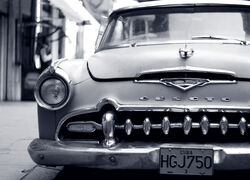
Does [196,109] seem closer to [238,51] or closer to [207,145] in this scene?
[207,145]

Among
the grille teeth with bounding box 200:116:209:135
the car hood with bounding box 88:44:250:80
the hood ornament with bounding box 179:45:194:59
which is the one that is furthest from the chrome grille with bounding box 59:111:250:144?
the hood ornament with bounding box 179:45:194:59

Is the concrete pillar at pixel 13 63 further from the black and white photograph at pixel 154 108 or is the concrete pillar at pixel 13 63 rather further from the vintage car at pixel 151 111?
the vintage car at pixel 151 111

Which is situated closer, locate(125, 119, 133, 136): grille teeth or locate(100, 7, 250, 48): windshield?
locate(125, 119, 133, 136): grille teeth

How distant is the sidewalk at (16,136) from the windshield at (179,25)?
1.46m

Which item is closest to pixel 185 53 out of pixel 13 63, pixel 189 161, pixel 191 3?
pixel 189 161

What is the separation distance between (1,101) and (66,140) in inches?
384

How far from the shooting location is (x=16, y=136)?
724 cm

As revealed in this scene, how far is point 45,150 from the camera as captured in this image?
380 centimetres

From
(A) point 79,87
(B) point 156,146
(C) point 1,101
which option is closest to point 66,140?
(A) point 79,87

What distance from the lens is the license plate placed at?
346 cm

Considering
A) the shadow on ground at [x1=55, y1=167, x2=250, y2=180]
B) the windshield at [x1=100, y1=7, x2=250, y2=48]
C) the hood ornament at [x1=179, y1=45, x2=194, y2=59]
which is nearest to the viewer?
the hood ornament at [x1=179, y1=45, x2=194, y2=59]

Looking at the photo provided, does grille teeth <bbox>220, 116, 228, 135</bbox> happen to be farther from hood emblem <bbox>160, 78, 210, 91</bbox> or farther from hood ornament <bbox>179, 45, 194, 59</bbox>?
hood ornament <bbox>179, 45, 194, 59</bbox>

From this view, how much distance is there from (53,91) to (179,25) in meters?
1.46

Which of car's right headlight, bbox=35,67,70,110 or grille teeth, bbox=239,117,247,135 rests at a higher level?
car's right headlight, bbox=35,67,70,110
